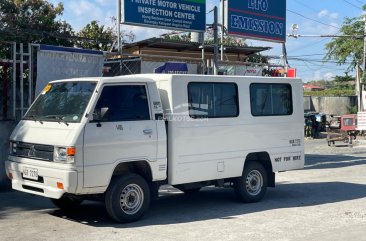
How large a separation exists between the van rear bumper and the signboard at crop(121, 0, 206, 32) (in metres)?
5.97

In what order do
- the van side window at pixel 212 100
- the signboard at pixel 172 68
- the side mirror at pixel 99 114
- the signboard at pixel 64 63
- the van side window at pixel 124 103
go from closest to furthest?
the side mirror at pixel 99 114
the van side window at pixel 124 103
the van side window at pixel 212 100
the signboard at pixel 64 63
the signboard at pixel 172 68

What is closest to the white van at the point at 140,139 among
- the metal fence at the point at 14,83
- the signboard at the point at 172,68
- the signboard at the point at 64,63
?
the signboard at the point at 64,63

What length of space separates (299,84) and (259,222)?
3.66 meters

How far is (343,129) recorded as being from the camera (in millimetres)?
27828

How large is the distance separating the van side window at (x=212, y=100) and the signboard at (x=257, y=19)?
633 cm

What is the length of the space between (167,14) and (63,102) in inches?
256

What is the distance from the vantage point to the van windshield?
7.65 meters

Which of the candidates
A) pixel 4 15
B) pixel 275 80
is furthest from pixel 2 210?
pixel 4 15

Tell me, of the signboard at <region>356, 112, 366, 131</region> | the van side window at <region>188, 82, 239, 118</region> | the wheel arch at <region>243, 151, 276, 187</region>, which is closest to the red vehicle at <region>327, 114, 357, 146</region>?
the signboard at <region>356, 112, 366, 131</region>

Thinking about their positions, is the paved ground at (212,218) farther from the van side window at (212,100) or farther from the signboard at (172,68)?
the signboard at (172,68)

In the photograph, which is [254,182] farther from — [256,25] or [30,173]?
[256,25]

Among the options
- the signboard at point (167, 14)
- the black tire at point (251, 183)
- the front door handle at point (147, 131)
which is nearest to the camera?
the front door handle at point (147, 131)

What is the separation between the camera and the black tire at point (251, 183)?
960 centimetres

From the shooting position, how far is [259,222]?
8.17m
